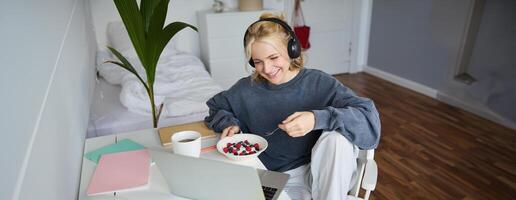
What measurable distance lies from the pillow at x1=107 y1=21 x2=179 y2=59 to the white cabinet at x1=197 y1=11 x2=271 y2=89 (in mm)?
350

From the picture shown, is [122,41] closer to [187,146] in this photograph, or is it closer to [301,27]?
[301,27]

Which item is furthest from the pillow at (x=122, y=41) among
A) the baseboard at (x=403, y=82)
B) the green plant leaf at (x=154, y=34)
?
the baseboard at (x=403, y=82)

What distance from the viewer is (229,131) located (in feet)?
3.94

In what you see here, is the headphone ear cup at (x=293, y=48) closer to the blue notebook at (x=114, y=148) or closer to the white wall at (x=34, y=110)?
the blue notebook at (x=114, y=148)

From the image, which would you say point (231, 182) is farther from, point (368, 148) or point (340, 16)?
point (340, 16)

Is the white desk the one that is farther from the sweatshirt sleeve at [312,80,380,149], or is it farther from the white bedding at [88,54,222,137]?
the white bedding at [88,54,222,137]

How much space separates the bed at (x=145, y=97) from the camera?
203 centimetres

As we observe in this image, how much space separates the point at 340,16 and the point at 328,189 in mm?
3431

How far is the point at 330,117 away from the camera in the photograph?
1.02 metres

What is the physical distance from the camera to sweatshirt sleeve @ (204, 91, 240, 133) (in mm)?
1239

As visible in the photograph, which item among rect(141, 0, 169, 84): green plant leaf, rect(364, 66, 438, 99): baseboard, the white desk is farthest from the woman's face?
rect(364, 66, 438, 99): baseboard

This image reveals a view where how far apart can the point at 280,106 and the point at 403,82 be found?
9.89 feet

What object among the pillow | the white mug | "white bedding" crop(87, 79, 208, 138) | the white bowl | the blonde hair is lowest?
"white bedding" crop(87, 79, 208, 138)

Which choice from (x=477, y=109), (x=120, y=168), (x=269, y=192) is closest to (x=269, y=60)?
(x=269, y=192)
